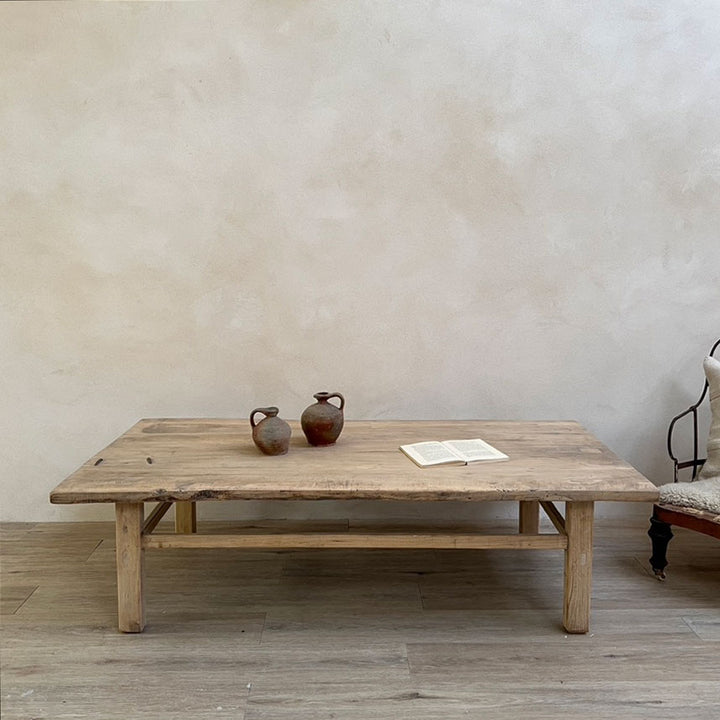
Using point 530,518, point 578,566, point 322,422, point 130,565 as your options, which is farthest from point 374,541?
point 530,518

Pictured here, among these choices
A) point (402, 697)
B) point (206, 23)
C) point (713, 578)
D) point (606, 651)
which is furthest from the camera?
point (206, 23)

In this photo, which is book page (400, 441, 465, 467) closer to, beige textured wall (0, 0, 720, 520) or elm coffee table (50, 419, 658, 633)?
elm coffee table (50, 419, 658, 633)

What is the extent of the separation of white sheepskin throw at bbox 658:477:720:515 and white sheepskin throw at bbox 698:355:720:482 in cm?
13

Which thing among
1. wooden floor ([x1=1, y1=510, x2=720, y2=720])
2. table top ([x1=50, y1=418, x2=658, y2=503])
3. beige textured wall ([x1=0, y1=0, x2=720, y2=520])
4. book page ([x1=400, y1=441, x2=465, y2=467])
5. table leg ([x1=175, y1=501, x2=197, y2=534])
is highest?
beige textured wall ([x1=0, y1=0, x2=720, y2=520])

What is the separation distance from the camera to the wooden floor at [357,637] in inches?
77.5

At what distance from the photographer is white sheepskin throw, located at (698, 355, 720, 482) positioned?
9.34ft

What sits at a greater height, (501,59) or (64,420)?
(501,59)

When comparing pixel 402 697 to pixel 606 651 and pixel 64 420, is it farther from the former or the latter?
pixel 64 420

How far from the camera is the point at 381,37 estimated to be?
3.14m

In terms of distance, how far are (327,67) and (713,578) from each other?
8.54 feet

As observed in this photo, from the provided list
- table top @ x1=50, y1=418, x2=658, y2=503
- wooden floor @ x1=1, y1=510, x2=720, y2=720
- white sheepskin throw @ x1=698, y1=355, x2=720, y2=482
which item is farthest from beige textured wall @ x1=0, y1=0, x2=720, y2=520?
wooden floor @ x1=1, y1=510, x2=720, y2=720

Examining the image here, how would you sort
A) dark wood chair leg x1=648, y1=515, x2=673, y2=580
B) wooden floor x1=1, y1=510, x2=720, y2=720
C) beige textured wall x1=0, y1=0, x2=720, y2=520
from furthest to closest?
beige textured wall x1=0, y1=0, x2=720, y2=520, dark wood chair leg x1=648, y1=515, x2=673, y2=580, wooden floor x1=1, y1=510, x2=720, y2=720

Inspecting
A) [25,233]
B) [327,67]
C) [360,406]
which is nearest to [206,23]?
[327,67]

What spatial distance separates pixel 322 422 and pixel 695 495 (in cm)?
136
